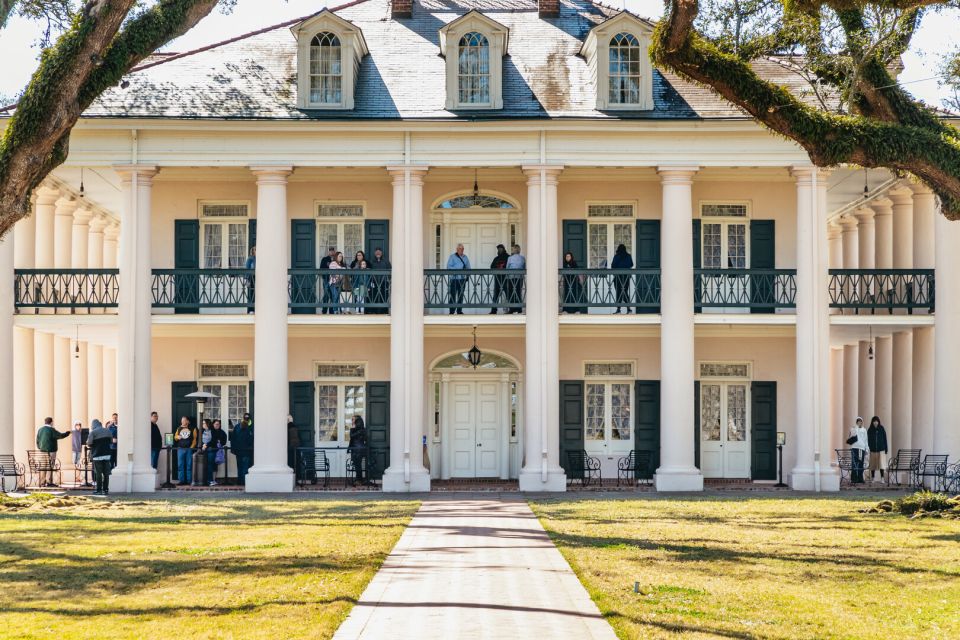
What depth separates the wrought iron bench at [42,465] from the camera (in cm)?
2686

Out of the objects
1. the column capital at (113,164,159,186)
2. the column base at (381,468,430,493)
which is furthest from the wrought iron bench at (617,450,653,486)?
the column capital at (113,164,159,186)

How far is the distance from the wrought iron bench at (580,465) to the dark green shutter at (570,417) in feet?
0.52

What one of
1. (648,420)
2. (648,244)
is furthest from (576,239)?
(648,420)

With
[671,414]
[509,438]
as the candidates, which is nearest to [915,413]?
[671,414]

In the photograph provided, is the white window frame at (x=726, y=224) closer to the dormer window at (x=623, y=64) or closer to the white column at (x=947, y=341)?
the dormer window at (x=623, y=64)

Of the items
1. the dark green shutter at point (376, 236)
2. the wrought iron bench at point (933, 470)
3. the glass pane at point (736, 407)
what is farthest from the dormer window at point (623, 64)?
the wrought iron bench at point (933, 470)

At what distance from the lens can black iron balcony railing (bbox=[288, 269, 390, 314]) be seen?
26547mm

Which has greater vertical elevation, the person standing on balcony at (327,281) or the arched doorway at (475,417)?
the person standing on balcony at (327,281)

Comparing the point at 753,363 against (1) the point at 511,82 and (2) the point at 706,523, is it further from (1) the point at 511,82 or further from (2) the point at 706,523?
(2) the point at 706,523

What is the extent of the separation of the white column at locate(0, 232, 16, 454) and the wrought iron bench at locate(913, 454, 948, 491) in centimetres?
1751

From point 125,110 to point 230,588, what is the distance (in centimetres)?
1539

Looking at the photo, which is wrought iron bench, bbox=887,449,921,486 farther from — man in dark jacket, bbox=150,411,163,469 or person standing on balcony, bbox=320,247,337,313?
man in dark jacket, bbox=150,411,163,469

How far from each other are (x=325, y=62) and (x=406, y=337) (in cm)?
569

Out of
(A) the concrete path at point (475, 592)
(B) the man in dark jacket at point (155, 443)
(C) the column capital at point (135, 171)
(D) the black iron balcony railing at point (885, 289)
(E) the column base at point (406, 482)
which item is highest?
(C) the column capital at point (135, 171)
